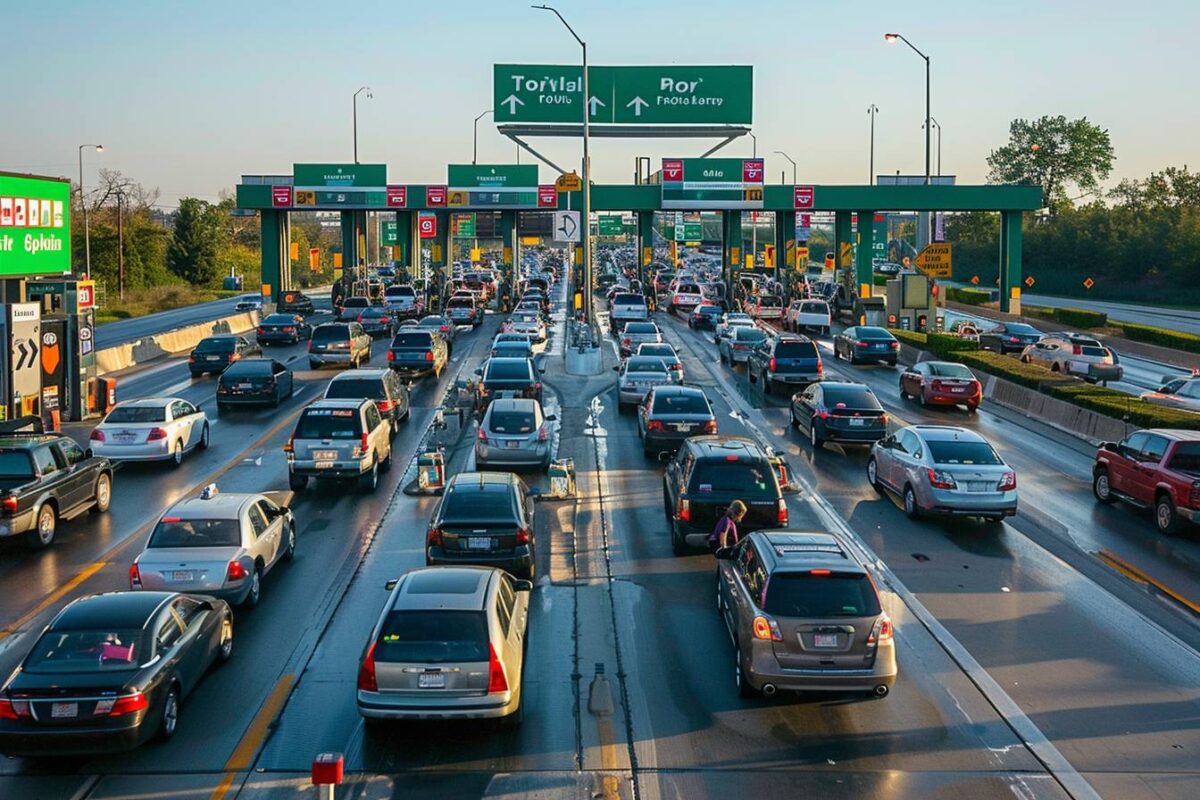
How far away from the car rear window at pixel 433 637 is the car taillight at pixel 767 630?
8.94ft

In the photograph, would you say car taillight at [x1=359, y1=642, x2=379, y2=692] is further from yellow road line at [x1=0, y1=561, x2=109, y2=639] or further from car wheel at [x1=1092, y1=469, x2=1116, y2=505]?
car wheel at [x1=1092, y1=469, x2=1116, y2=505]

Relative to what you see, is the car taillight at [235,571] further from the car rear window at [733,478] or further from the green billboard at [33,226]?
the green billboard at [33,226]

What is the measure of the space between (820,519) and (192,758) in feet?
41.0

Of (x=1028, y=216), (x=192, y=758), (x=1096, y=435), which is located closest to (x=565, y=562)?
(x=192, y=758)

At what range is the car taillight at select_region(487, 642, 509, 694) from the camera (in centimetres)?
1163

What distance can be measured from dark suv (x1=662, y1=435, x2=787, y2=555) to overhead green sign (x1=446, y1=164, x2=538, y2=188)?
5695 cm

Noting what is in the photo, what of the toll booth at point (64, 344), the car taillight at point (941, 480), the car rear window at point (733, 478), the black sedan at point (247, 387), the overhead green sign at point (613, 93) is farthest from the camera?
the overhead green sign at point (613, 93)

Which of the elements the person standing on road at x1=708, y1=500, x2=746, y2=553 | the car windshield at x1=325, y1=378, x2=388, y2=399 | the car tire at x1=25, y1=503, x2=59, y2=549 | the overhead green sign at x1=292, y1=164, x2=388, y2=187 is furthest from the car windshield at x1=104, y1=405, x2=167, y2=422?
the overhead green sign at x1=292, y1=164, x2=388, y2=187

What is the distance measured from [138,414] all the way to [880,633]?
62.5 ft

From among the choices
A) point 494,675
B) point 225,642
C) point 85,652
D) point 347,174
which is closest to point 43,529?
point 225,642

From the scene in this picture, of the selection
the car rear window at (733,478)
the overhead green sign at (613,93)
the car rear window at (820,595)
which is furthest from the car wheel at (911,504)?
the overhead green sign at (613,93)

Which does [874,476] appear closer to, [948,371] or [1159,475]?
[1159,475]

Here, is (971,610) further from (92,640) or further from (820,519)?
(92,640)

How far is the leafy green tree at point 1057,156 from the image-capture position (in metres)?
143
